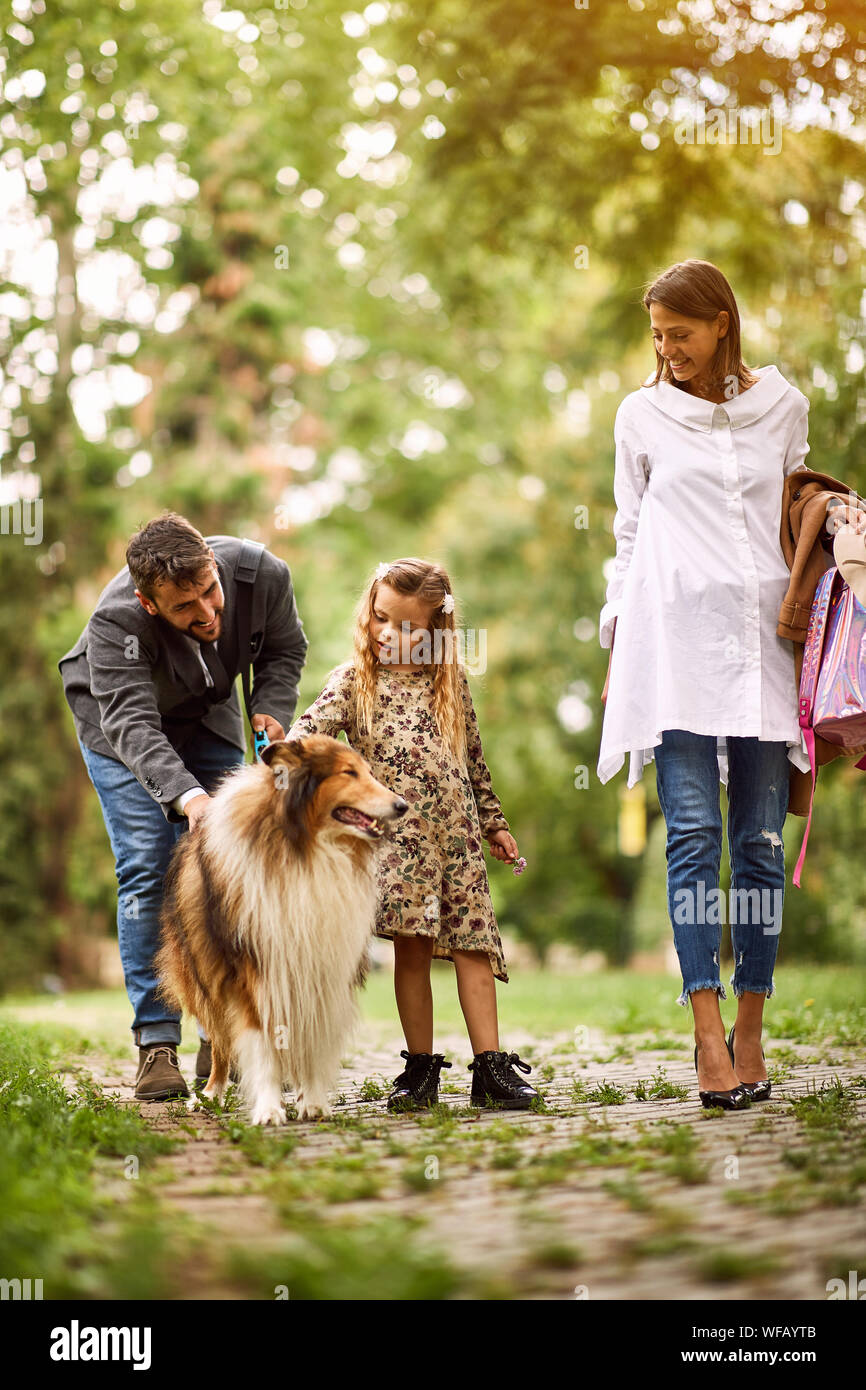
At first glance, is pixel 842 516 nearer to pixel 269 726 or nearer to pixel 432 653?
pixel 432 653

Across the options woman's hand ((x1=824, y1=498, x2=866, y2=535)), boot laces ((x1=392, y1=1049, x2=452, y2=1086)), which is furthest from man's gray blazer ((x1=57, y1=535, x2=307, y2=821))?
woman's hand ((x1=824, y1=498, x2=866, y2=535))

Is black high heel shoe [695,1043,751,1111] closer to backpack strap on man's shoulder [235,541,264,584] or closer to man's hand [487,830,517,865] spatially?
man's hand [487,830,517,865]

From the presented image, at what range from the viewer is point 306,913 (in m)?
4.45

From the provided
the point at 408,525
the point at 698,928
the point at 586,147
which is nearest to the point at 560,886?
the point at 408,525

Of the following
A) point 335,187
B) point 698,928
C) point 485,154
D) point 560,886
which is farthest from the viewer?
point 560,886

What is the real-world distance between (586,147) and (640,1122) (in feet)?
33.7

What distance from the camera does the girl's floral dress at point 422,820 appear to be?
471 cm

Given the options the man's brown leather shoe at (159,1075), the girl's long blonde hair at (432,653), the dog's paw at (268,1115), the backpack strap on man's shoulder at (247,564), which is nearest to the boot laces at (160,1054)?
the man's brown leather shoe at (159,1075)

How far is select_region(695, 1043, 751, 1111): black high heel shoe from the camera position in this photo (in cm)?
428

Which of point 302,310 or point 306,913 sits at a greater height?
point 302,310

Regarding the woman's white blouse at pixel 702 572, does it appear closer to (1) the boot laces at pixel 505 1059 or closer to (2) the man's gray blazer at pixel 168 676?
(1) the boot laces at pixel 505 1059

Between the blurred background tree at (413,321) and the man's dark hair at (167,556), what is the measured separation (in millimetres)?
2269
